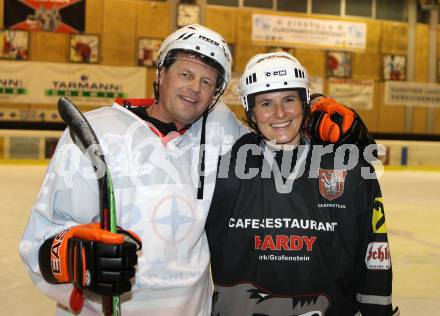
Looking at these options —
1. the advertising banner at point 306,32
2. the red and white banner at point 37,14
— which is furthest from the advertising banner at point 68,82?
the advertising banner at point 306,32

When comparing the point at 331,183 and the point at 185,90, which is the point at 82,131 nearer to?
the point at 185,90

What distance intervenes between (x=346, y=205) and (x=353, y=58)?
11.7 m

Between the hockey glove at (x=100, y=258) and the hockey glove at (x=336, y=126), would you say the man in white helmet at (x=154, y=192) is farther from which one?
the hockey glove at (x=336, y=126)

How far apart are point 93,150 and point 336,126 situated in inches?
32.9

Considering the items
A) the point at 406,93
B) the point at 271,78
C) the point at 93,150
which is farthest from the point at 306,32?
the point at 93,150

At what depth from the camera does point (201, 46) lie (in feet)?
6.12

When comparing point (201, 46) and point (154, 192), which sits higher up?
point (201, 46)

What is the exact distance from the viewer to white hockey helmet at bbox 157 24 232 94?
187 cm

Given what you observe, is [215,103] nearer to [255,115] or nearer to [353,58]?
[255,115]

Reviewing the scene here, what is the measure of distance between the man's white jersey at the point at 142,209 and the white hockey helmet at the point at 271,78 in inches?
13.2

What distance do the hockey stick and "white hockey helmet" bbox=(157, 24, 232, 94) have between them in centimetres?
69

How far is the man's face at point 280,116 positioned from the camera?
1.82 meters

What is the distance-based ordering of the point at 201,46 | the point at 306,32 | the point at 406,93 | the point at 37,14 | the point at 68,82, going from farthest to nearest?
the point at 306,32 → the point at 406,93 → the point at 37,14 → the point at 68,82 → the point at 201,46

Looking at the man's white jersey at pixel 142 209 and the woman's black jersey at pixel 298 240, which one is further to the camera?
the woman's black jersey at pixel 298 240
